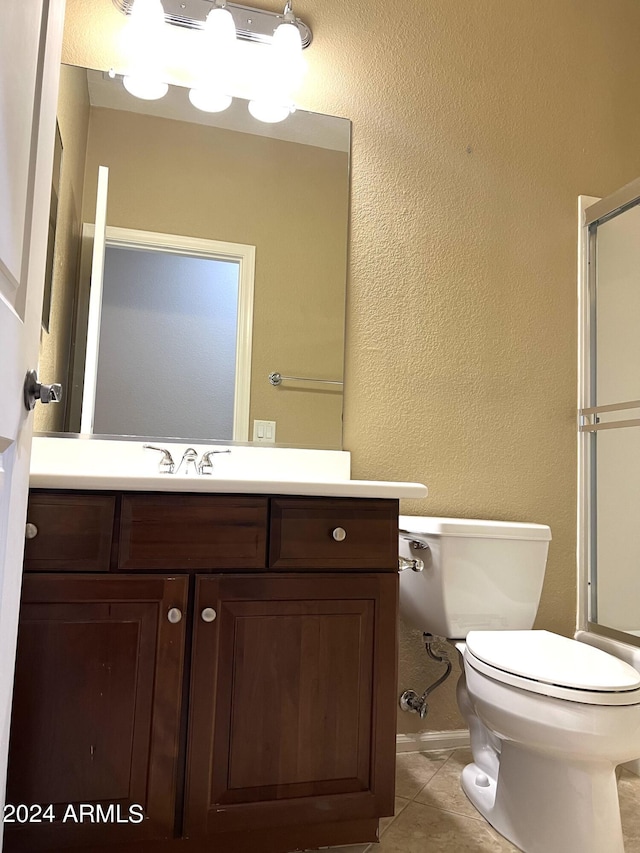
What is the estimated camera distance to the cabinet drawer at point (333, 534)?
1352 mm

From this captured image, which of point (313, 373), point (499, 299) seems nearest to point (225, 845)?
point (313, 373)

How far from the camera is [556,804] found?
137 cm

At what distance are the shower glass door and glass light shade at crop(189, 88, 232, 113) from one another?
1.29m

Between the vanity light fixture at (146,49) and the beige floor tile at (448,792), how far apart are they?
2081 mm

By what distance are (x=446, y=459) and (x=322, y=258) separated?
2.44ft

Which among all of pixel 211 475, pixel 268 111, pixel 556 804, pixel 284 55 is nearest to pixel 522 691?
pixel 556 804

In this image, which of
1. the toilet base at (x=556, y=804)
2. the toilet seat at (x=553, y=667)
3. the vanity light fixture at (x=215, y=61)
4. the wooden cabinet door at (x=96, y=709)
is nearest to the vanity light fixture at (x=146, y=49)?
the vanity light fixture at (x=215, y=61)

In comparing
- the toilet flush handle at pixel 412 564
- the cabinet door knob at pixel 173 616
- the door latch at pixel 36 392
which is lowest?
the cabinet door knob at pixel 173 616

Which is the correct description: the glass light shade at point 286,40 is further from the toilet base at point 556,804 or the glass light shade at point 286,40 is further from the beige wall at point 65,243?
the toilet base at point 556,804

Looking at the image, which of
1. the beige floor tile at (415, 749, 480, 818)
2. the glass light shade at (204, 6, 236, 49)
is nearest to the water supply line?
the beige floor tile at (415, 749, 480, 818)

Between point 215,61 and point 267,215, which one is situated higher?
point 215,61

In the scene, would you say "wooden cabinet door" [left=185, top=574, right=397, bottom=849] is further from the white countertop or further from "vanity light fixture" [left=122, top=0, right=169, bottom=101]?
"vanity light fixture" [left=122, top=0, right=169, bottom=101]

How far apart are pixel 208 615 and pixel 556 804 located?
2.76 ft

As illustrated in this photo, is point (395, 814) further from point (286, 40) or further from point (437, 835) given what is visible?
point (286, 40)
